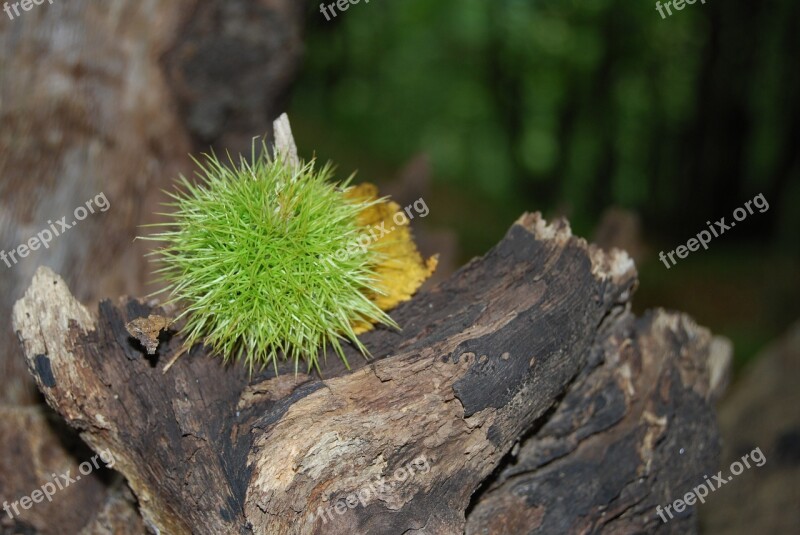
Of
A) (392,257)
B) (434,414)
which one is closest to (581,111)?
(392,257)

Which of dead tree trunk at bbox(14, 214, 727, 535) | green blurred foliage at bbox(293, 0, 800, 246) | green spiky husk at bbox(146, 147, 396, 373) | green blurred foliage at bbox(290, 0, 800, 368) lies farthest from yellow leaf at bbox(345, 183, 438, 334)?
green blurred foliage at bbox(290, 0, 800, 368)

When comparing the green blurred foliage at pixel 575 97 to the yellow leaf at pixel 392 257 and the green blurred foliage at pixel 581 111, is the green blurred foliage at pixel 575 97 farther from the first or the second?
the yellow leaf at pixel 392 257

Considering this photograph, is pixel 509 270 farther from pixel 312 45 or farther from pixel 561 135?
pixel 312 45

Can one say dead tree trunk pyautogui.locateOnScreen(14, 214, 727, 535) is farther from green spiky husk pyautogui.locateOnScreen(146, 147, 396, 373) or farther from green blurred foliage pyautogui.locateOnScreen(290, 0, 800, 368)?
green blurred foliage pyautogui.locateOnScreen(290, 0, 800, 368)

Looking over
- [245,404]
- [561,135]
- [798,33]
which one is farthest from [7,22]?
[798,33]

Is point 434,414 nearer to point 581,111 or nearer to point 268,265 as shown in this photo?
point 268,265

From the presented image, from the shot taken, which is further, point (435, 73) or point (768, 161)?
point (435, 73)
